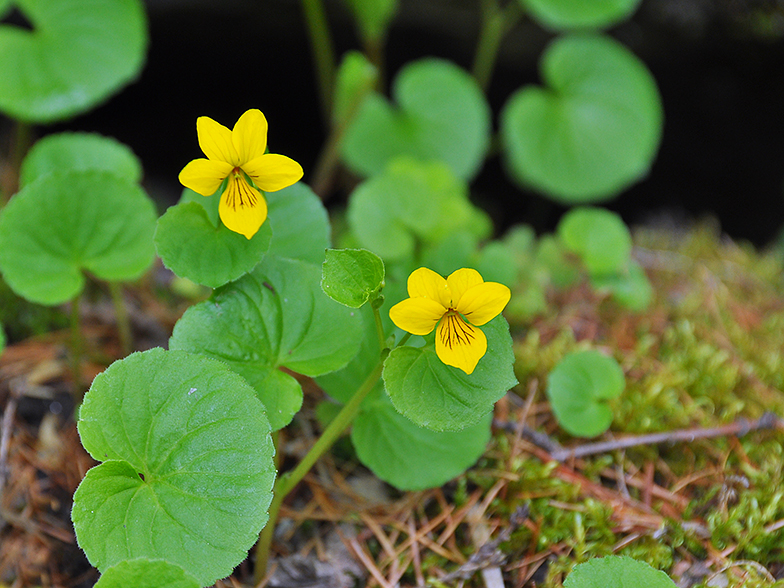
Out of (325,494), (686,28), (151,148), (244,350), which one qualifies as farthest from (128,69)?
(686,28)

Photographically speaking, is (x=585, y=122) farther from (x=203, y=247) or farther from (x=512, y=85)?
(x=203, y=247)

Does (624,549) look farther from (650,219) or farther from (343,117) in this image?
(650,219)

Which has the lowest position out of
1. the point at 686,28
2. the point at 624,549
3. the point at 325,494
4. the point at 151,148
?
the point at 151,148

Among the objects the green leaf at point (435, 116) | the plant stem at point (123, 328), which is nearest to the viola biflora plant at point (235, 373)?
the plant stem at point (123, 328)

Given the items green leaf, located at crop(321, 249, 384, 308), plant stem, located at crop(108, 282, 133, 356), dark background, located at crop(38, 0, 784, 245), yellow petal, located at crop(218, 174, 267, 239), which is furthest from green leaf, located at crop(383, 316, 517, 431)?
Result: dark background, located at crop(38, 0, 784, 245)

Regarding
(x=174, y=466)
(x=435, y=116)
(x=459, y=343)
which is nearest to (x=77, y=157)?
(x=174, y=466)

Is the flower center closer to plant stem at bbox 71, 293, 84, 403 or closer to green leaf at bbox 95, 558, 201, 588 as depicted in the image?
green leaf at bbox 95, 558, 201, 588

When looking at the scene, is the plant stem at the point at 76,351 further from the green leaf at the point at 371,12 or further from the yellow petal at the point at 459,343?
the green leaf at the point at 371,12
